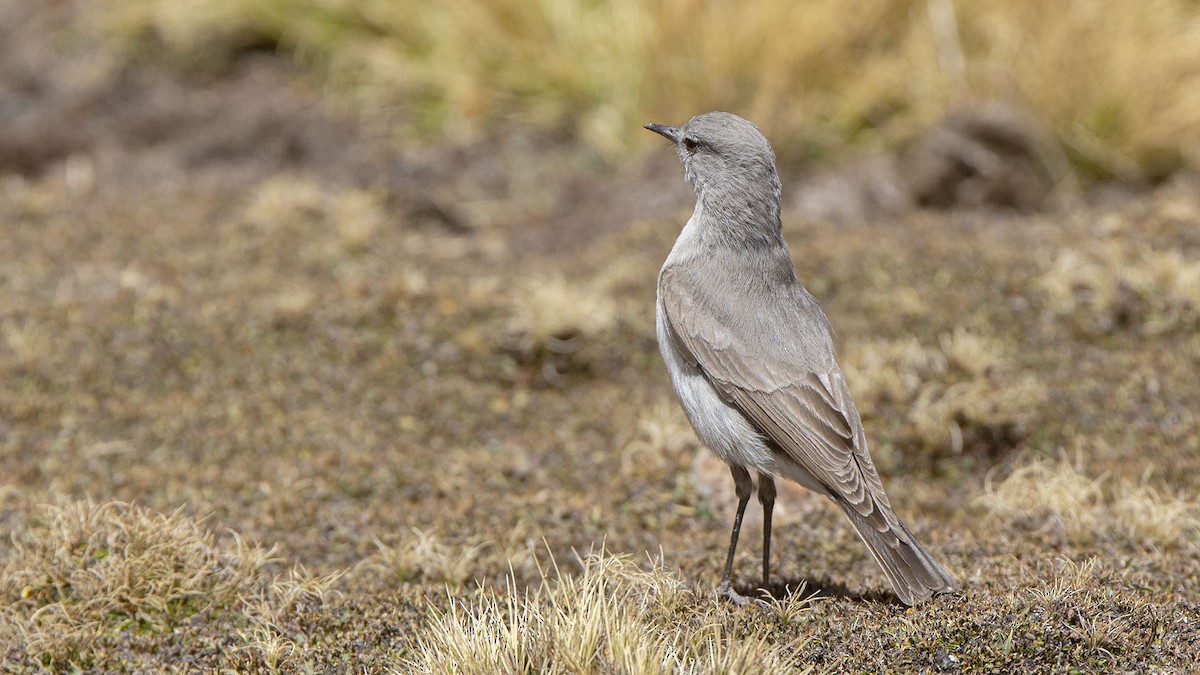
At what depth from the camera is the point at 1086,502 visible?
561 centimetres

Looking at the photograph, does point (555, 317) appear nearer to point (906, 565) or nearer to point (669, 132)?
point (669, 132)

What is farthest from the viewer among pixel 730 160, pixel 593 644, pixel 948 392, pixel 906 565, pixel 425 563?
pixel 948 392

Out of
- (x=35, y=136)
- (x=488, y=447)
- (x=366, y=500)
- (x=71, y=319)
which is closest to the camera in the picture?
(x=366, y=500)

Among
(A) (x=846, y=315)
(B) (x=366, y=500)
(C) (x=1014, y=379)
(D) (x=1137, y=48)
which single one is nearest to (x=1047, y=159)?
(D) (x=1137, y=48)

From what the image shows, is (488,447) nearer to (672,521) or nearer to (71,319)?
(672,521)

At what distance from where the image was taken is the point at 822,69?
1130 cm

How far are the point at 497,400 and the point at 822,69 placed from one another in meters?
5.56

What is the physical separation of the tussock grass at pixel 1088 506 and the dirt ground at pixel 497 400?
22 mm

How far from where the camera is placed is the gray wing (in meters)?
4.51

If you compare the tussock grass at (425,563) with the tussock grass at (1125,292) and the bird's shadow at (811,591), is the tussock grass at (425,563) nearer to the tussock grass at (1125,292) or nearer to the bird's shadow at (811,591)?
the bird's shadow at (811,591)

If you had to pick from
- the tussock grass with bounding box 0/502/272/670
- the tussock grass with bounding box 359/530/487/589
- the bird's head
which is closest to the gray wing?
the bird's head

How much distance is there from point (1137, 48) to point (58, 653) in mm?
10463

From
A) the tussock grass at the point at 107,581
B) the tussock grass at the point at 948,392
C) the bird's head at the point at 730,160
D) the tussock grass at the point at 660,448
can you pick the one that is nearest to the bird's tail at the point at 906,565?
the bird's head at the point at 730,160

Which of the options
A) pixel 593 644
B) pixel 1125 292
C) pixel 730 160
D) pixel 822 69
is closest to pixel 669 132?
pixel 730 160
